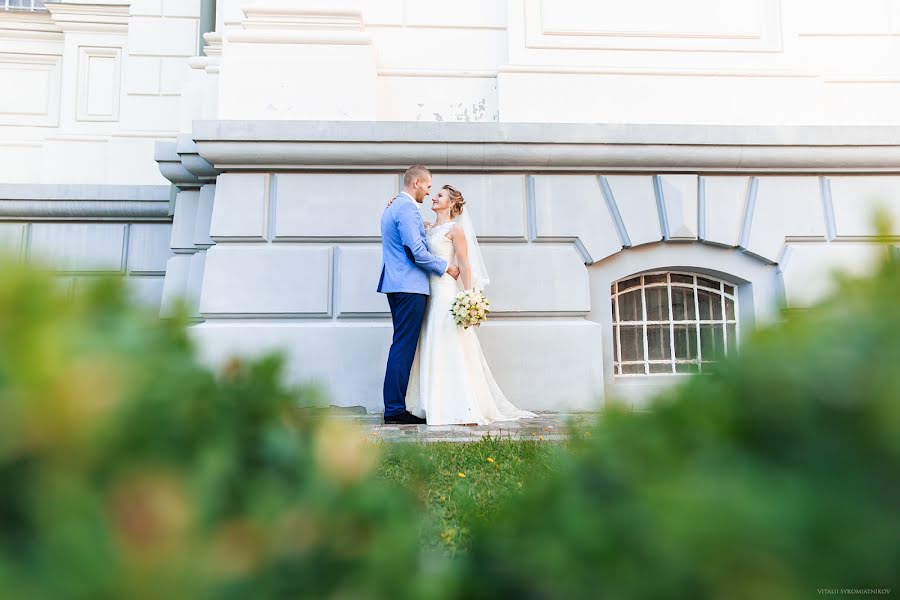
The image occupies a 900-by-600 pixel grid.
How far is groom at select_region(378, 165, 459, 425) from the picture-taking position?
544cm

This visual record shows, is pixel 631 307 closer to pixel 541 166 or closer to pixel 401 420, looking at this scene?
pixel 541 166

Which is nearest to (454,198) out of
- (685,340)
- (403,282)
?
(403,282)

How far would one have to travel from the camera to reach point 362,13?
6.39 meters

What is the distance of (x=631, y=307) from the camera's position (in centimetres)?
665

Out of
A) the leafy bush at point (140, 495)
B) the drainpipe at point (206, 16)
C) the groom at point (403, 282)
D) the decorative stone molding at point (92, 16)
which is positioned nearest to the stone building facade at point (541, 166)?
the groom at point (403, 282)

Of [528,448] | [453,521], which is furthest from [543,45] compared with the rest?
[453,521]

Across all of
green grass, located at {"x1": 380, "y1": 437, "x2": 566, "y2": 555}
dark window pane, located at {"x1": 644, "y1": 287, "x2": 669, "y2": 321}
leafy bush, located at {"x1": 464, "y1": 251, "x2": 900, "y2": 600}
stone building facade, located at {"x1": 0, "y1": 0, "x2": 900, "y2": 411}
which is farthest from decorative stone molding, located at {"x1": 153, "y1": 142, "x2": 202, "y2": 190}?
leafy bush, located at {"x1": 464, "y1": 251, "x2": 900, "y2": 600}

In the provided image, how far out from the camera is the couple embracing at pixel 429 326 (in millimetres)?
5453

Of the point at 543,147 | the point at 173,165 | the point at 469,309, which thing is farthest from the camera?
the point at 173,165

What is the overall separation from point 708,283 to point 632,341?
3.29 ft

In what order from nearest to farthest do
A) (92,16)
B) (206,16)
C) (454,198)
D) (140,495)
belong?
1. (140,495)
2. (454,198)
3. (206,16)
4. (92,16)

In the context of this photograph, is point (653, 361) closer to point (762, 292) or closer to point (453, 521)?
point (762, 292)

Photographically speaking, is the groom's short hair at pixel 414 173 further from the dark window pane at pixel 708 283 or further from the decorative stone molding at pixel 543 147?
the dark window pane at pixel 708 283

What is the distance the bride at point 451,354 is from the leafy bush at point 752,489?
4.76 metres
